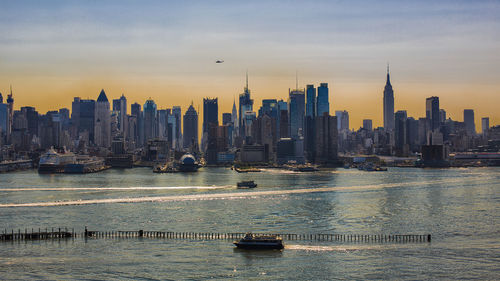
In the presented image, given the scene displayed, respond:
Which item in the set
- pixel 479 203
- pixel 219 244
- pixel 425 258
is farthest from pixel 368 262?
pixel 479 203

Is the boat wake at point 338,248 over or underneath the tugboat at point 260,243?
underneath

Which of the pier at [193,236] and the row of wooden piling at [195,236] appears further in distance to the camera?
the row of wooden piling at [195,236]

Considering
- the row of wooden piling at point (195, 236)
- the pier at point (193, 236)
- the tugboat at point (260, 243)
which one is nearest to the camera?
the tugboat at point (260, 243)

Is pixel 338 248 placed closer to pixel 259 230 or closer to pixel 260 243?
pixel 260 243

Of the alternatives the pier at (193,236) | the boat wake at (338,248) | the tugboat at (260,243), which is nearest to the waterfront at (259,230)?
the boat wake at (338,248)

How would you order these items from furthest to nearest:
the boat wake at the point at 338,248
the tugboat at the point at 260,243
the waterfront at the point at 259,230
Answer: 1. the tugboat at the point at 260,243
2. the boat wake at the point at 338,248
3. the waterfront at the point at 259,230

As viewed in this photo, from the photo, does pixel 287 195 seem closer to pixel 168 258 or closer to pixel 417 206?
pixel 417 206

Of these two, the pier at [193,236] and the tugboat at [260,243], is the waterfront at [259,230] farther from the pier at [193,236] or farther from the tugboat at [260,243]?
the pier at [193,236]
